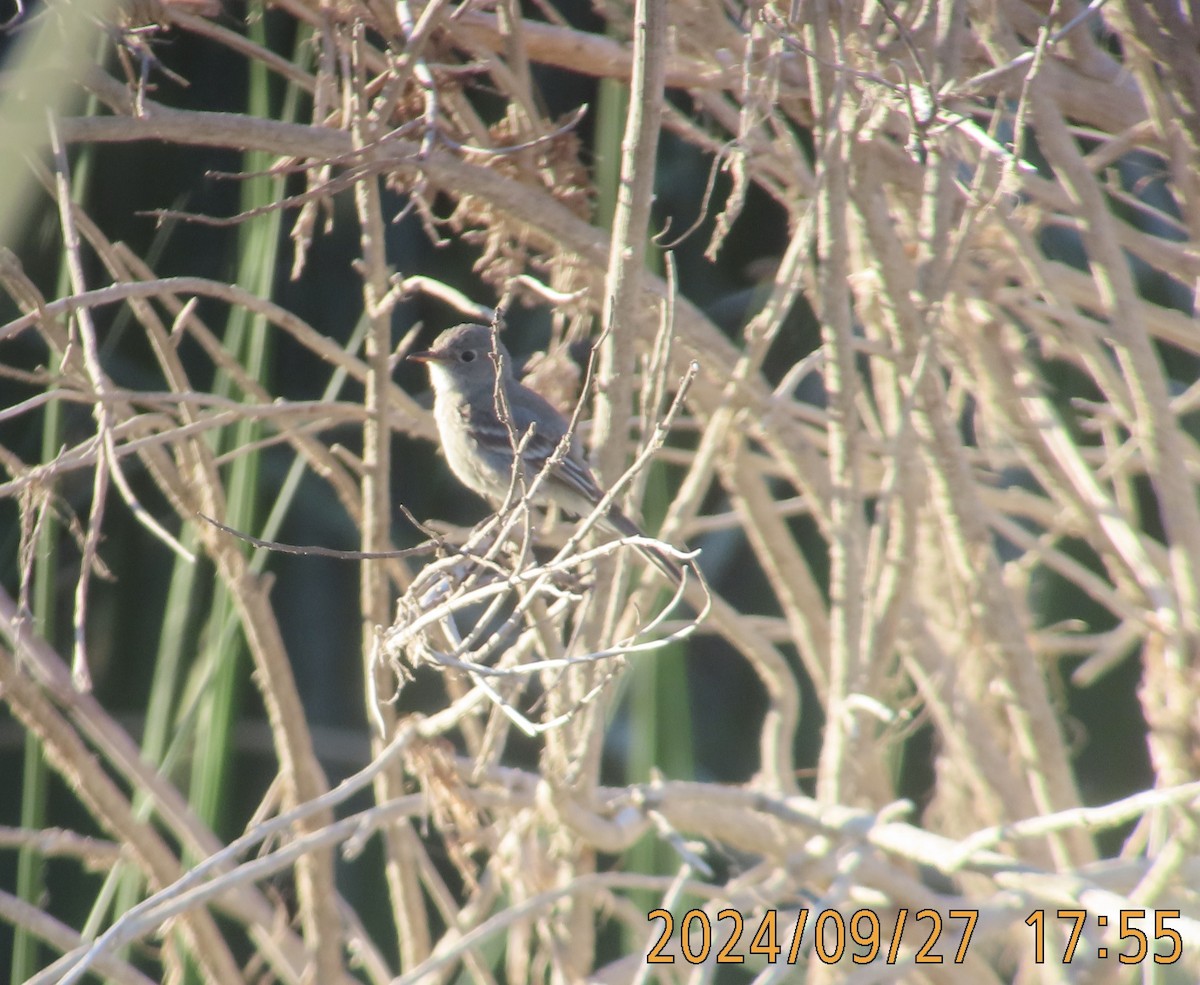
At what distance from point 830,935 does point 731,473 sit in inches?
38.4

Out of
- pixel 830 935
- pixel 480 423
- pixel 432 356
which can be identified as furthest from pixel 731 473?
pixel 480 423

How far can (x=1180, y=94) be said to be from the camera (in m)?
2.30

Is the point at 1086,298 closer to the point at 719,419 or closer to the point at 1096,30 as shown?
the point at 1096,30

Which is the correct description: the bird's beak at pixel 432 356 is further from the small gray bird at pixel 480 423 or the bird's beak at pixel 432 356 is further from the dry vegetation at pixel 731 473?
the dry vegetation at pixel 731 473

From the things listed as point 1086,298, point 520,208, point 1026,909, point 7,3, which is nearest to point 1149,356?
point 1086,298

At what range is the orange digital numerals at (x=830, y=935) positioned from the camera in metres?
2.21

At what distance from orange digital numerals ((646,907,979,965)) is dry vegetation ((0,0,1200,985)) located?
0.9 inches

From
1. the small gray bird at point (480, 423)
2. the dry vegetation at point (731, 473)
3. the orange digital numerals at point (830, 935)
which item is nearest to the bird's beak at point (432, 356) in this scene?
the small gray bird at point (480, 423)

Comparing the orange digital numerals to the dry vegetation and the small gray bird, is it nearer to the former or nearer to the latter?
the dry vegetation

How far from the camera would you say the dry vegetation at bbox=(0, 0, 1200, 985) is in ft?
6.72

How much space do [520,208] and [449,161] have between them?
0.62 feet

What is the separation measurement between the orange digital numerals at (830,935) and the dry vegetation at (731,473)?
0.02 m

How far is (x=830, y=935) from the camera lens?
8.37 ft

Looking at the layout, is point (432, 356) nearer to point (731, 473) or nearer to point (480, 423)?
point (480, 423)
